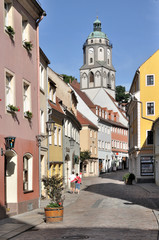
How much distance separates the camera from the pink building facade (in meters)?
15.5

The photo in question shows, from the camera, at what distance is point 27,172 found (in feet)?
60.4

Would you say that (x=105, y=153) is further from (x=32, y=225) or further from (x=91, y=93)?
(x=32, y=225)

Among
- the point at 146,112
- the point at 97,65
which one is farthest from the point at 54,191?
the point at 97,65

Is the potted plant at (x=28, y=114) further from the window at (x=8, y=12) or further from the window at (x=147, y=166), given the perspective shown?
the window at (x=147, y=166)

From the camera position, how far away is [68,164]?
34.1 m

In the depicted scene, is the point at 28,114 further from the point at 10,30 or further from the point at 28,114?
the point at 10,30

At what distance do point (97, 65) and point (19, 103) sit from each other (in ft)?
243

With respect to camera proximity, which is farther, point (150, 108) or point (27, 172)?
point (150, 108)

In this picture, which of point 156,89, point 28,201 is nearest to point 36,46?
point 28,201

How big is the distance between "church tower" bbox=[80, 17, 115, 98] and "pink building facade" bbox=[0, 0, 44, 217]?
2711 inches

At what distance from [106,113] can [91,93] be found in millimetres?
11261

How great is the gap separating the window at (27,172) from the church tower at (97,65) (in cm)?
6970

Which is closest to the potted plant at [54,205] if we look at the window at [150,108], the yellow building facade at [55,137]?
the yellow building facade at [55,137]

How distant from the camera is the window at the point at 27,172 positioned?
1795cm
